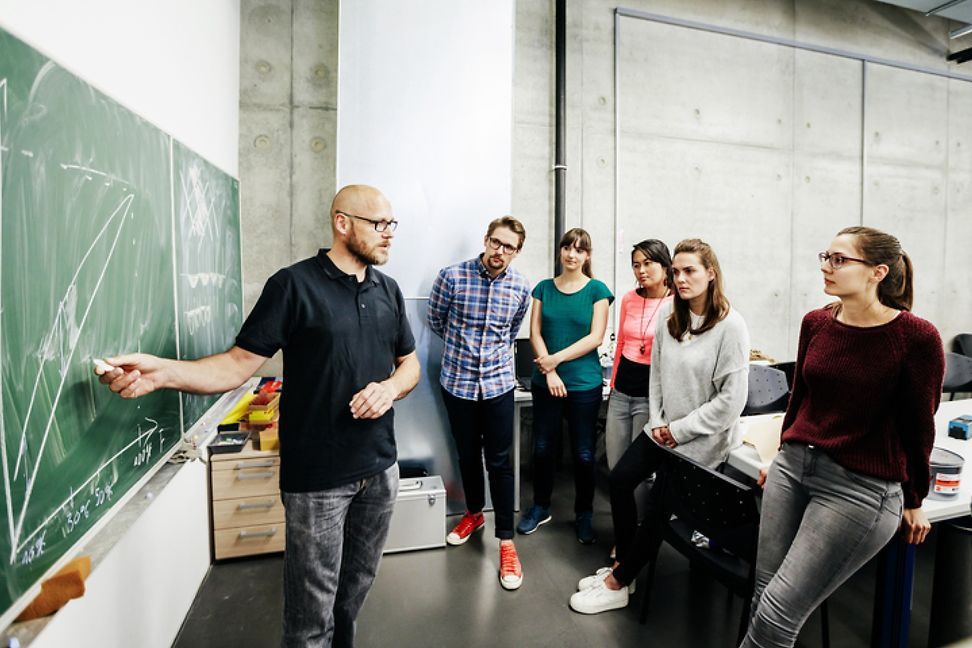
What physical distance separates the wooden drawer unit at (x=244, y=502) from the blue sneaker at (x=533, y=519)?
1.35m

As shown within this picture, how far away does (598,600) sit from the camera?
86.7 inches

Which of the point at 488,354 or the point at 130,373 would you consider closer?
the point at 130,373

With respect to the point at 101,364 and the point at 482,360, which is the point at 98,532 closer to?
the point at 101,364

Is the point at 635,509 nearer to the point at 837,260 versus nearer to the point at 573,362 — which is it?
the point at 573,362

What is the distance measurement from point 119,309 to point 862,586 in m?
3.28

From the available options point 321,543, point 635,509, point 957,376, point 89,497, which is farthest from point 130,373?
point 957,376

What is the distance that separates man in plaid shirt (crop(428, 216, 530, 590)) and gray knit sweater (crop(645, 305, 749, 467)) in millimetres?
838

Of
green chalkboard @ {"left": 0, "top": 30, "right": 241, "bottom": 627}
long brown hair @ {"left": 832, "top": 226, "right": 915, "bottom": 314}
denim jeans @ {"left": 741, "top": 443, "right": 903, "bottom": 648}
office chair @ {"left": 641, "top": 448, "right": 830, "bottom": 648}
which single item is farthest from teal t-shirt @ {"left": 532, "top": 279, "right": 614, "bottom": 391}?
green chalkboard @ {"left": 0, "top": 30, "right": 241, "bottom": 627}

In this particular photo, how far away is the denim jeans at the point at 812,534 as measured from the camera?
1.39 metres

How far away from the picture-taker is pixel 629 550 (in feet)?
7.16

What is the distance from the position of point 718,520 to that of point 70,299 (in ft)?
6.48

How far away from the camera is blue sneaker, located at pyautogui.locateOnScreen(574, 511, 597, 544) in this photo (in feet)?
9.11

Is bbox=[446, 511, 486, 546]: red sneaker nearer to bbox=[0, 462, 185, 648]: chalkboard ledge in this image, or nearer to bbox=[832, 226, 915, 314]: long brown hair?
bbox=[0, 462, 185, 648]: chalkboard ledge

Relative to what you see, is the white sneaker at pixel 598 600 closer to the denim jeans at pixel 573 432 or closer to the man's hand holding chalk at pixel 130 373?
the denim jeans at pixel 573 432
